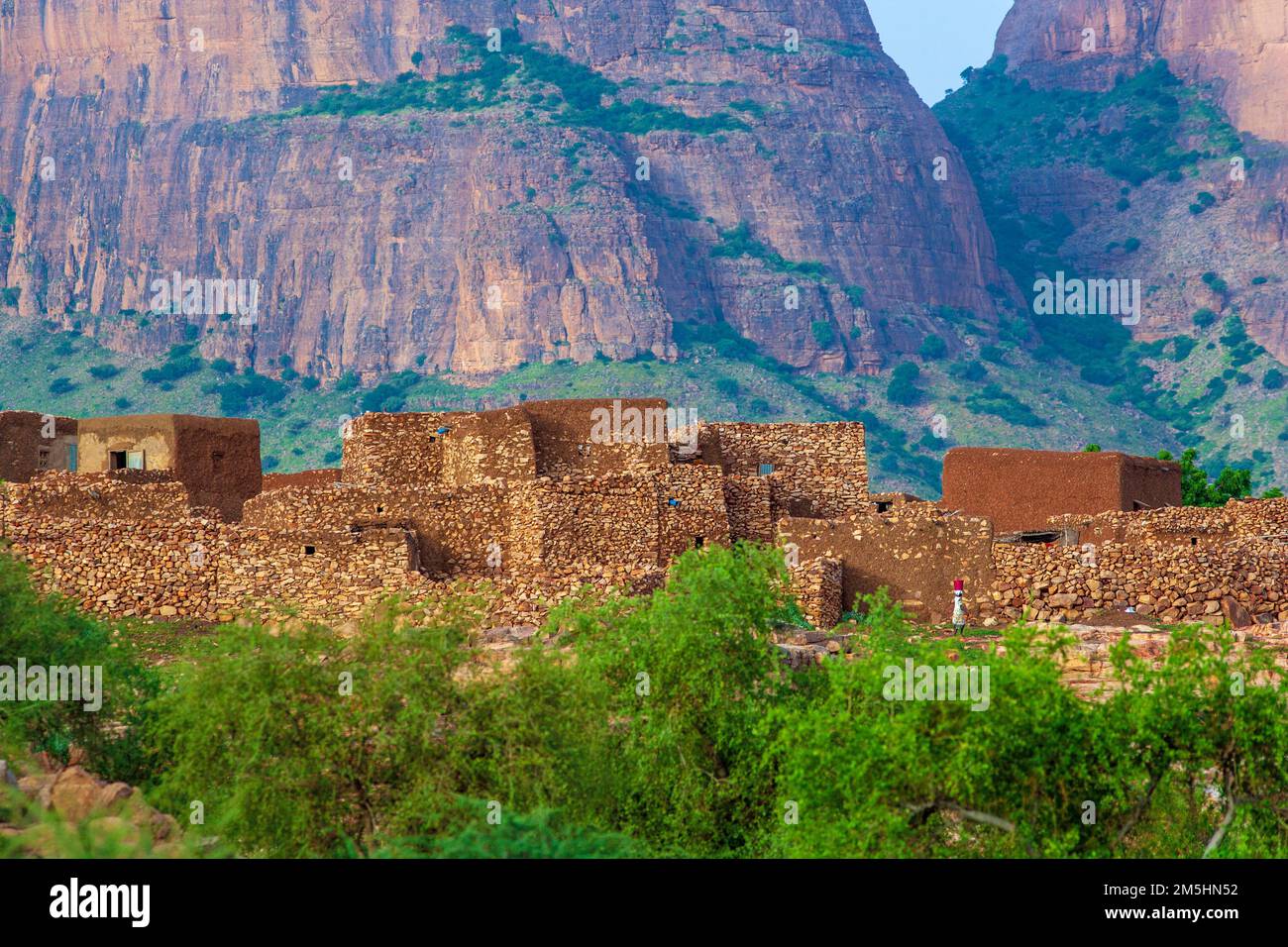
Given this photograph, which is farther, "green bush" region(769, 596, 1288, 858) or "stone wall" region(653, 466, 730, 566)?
"stone wall" region(653, 466, 730, 566)

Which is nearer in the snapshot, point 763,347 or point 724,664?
point 724,664

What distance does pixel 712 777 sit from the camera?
2734 cm

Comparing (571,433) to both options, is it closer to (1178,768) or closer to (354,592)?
(354,592)

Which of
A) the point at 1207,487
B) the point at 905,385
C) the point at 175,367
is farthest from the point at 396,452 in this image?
the point at 175,367

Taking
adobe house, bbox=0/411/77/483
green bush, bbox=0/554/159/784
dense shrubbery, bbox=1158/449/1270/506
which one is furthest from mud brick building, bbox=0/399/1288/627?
dense shrubbery, bbox=1158/449/1270/506

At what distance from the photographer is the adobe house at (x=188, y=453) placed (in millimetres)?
44250

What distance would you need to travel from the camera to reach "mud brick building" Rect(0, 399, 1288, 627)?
124ft

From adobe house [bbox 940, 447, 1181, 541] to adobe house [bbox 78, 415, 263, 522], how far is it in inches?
589

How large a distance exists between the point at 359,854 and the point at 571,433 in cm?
1987

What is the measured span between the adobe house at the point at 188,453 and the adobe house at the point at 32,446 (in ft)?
5.38

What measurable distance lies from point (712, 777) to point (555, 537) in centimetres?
1193

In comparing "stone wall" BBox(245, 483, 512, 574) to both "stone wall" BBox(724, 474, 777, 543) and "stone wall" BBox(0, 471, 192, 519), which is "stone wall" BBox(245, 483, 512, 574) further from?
"stone wall" BBox(724, 474, 777, 543)
